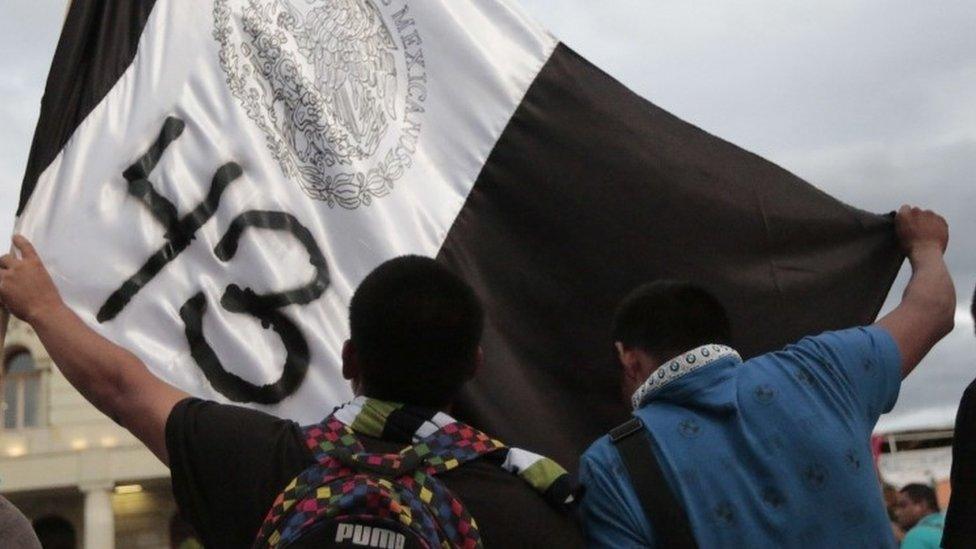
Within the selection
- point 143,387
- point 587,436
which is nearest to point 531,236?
point 587,436

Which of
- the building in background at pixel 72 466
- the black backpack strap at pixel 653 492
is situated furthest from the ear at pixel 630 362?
the building in background at pixel 72 466

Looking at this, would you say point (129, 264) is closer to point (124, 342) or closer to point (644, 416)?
point (124, 342)

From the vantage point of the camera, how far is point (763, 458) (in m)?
2.32

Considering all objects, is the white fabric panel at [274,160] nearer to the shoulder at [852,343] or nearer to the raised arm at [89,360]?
the raised arm at [89,360]

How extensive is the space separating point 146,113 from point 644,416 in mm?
1459

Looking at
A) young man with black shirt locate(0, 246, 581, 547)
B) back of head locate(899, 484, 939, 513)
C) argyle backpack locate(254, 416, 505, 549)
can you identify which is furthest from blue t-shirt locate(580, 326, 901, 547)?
back of head locate(899, 484, 939, 513)

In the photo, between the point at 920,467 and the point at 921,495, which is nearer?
the point at 921,495

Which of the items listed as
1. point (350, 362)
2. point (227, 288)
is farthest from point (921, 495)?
point (350, 362)

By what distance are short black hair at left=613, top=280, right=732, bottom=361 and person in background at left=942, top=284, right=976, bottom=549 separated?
0.43m

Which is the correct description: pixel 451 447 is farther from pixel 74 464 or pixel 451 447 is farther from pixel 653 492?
pixel 74 464

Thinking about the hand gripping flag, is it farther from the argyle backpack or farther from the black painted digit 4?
the argyle backpack

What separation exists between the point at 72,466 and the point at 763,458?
82.2 feet

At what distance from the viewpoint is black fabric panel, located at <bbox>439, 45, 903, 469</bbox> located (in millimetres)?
3008

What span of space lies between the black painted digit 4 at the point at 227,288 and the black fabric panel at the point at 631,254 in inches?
14.4
